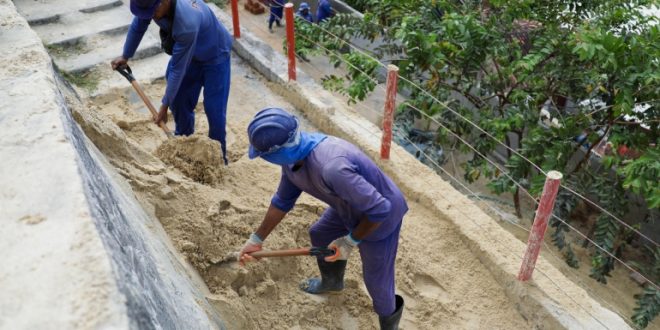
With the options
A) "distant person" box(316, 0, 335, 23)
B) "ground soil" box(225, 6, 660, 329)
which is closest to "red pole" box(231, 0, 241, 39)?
"ground soil" box(225, 6, 660, 329)

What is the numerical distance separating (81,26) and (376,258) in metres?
5.16

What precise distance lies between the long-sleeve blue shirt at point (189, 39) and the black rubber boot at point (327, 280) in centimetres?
167

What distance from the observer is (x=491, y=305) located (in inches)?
139

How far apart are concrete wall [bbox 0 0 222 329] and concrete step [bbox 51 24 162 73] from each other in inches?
A: 148

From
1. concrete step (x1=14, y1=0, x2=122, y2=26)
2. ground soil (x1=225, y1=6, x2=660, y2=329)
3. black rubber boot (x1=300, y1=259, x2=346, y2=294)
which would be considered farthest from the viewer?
concrete step (x1=14, y1=0, x2=122, y2=26)

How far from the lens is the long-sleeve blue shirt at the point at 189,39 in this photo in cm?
377

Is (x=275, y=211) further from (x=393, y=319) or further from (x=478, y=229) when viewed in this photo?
(x=478, y=229)

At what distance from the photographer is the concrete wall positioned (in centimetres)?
136

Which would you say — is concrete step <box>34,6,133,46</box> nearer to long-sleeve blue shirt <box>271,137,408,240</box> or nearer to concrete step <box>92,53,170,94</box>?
concrete step <box>92,53,170,94</box>

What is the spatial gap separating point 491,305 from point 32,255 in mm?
2809

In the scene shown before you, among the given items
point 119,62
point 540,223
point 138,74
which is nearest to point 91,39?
point 138,74

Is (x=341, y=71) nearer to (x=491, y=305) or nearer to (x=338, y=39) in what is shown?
(x=338, y=39)

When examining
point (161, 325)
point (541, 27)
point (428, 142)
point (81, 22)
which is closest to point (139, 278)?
point (161, 325)

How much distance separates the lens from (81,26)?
6449mm
